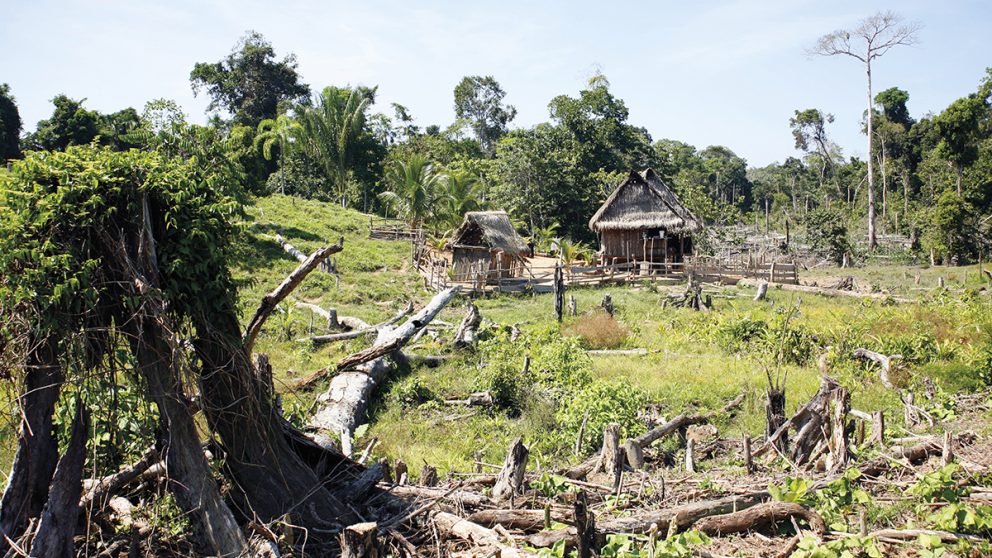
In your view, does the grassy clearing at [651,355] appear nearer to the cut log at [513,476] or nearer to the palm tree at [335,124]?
the cut log at [513,476]

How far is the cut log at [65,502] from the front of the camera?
413cm

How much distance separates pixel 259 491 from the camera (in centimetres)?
484

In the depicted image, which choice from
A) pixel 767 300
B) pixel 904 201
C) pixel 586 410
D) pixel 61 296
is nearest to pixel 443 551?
pixel 61 296

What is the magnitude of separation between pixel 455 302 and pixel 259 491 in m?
16.3

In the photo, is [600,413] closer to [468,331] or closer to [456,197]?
[468,331]

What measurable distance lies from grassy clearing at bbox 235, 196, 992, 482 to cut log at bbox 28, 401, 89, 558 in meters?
1.36

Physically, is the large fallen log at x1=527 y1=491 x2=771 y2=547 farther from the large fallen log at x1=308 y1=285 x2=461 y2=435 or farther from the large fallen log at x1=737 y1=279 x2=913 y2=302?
the large fallen log at x1=737 y1=279 x2=913 y2=302

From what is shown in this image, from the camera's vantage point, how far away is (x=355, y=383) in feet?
33.7

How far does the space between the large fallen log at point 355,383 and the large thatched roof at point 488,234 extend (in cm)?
1324

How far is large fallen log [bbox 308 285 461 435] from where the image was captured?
8.84 m

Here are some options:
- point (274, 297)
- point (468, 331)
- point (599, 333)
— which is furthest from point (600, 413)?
point (599, 333)

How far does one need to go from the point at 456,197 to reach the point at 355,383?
2398 cm

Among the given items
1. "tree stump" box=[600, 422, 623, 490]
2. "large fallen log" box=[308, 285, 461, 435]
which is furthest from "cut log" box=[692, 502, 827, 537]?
"large fallen log" box=[308, 285, 461, 435]

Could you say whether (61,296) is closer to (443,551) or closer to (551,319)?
(443,551)
